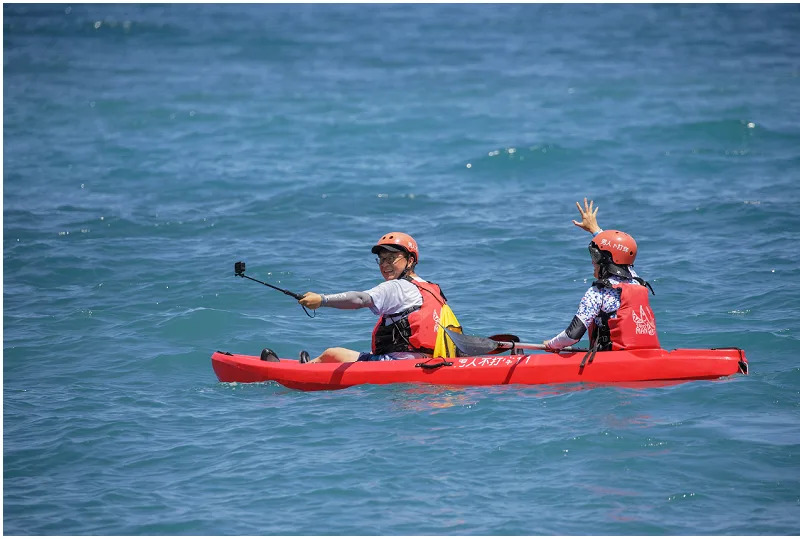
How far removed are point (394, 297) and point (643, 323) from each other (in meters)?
1.98

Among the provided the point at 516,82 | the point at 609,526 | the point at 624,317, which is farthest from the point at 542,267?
the point at 516,82

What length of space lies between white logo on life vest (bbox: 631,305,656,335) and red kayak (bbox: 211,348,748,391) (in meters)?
0.15

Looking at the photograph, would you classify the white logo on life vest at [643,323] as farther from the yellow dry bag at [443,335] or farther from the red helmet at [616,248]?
the yellow dry bag at [443,335]

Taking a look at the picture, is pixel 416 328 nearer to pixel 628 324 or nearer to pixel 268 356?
pixel 268 356

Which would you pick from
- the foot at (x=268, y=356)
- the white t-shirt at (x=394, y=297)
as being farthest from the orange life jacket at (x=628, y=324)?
the foot at (x=268, y=356)

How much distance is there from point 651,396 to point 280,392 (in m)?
3.07

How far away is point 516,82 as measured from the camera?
23953 mm

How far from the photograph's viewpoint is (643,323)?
816 centimetres

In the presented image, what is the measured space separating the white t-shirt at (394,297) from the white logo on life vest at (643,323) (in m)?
1.74

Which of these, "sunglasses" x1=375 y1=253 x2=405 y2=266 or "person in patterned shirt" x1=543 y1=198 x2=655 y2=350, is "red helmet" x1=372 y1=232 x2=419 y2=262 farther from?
"person in patterned shirt" x1=543 y1=198 x2=655 y2=350

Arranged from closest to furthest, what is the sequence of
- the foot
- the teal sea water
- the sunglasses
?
1. the teal sea water
2. the sunglasses
3. the foot

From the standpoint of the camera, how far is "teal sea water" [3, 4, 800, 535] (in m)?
6.82

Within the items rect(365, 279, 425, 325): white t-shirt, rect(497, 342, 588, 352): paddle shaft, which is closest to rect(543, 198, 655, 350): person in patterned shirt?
rect(497, 342, 588, 352): paddle shaft

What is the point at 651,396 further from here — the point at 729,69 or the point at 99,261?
the point at 729,69
